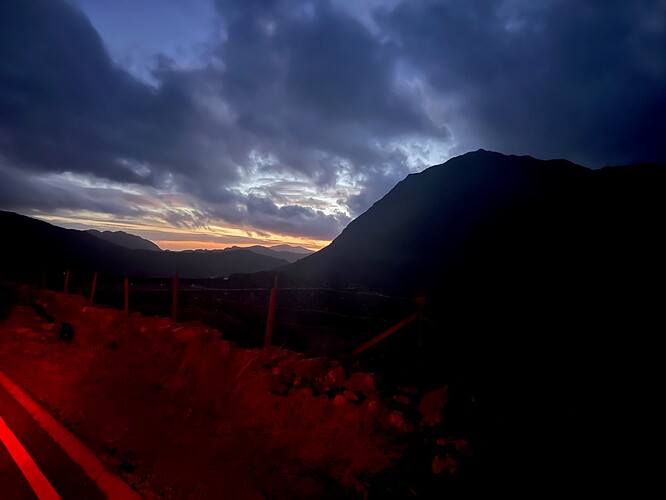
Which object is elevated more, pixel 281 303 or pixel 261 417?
pixel 261 417

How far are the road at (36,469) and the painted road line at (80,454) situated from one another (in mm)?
63

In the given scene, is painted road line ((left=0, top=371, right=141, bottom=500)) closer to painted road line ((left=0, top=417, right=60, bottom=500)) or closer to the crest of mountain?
painted road line ((left=0, top=417, right=60, bottom=500))

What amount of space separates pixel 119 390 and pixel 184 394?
157cm

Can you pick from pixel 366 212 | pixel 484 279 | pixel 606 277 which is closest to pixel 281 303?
pixel 484 279

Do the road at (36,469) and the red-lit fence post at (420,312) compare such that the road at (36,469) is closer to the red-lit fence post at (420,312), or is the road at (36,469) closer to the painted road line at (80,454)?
the painted road line at (80,454)

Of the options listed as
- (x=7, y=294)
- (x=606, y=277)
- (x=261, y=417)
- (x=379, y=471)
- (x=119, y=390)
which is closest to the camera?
(x=379, y=471)

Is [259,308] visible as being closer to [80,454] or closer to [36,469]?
[80,454]

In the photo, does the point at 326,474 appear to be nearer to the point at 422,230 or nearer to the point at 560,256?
the point at 560,256

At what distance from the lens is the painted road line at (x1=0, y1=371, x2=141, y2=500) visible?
4213 mm

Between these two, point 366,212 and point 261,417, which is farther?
point 366,212

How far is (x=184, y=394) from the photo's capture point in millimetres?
7426

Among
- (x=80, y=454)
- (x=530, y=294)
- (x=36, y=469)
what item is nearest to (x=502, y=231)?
(x=530, y=294)

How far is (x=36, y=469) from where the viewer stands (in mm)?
4488

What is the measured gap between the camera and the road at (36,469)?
4.08 m
